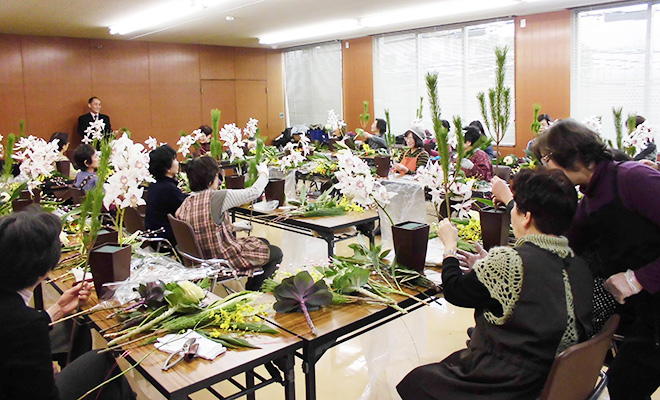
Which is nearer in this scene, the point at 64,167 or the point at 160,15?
the point at 64,167

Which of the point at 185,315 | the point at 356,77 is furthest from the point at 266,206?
the point at 356,77

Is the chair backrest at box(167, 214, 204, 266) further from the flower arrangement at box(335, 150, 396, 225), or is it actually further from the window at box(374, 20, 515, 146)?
the window at box(374, 20, 515, 146)

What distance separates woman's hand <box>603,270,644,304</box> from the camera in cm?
176

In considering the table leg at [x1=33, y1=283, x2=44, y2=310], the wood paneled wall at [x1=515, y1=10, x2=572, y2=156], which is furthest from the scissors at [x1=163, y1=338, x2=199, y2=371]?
the wood paneled wall at [x1=515, y1=10, x2=572, y2=156]

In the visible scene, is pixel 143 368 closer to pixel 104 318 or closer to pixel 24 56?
pixel 104 318

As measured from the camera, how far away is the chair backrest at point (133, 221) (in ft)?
11.7

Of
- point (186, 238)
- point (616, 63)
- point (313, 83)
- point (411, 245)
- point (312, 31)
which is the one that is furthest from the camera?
point (313, 83)

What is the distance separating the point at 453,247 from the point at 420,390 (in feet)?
1.71

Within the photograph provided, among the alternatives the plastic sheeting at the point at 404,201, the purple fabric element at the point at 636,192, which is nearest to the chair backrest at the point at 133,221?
the plastic sheeting at the point at 404,201

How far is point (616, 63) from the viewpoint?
295 inches

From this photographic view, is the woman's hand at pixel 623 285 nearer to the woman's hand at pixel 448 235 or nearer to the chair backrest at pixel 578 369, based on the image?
the chair backrest at pixel 578 369

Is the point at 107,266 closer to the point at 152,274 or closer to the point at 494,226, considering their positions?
the point at 152,274

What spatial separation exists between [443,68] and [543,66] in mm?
1716

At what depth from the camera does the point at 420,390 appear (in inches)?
66.1
